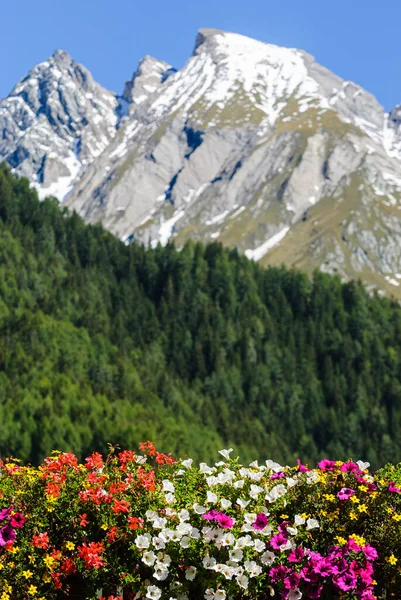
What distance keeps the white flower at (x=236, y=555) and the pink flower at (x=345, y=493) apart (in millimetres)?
1943

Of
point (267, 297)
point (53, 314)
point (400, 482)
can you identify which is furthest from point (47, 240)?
point (400, 482)

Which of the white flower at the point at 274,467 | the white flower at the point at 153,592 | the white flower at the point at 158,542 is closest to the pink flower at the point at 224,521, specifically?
the white flower at the point at 158,542

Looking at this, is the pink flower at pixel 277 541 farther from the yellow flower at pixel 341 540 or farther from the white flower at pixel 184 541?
the white flower at pixel 184 541

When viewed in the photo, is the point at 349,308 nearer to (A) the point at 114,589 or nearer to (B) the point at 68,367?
(B) the point at 68,367

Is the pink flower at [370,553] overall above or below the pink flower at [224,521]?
above

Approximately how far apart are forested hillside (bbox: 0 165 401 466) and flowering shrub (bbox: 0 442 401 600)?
103618 mm

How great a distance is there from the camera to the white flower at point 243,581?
9.69 meters

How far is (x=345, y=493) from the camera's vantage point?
36.1 ft

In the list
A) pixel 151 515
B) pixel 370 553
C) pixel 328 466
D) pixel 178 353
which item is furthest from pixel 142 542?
pixel 178 353

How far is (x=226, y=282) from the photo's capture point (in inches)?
7569

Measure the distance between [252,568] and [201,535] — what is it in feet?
2.84

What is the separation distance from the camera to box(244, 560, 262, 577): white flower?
385 inches

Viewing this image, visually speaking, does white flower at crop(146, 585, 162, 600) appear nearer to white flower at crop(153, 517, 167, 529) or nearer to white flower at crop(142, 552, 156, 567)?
white flower at crop(142, 552, 156, 567)

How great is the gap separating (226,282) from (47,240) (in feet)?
161
